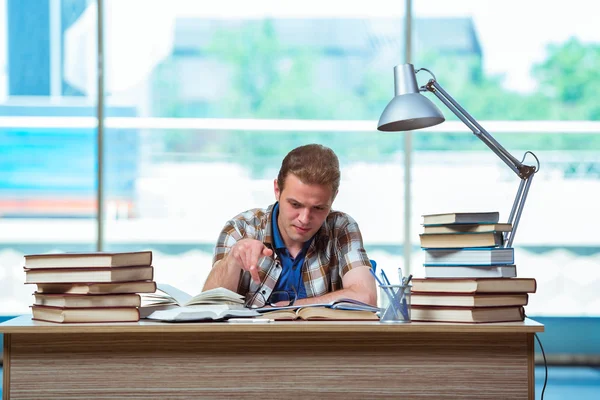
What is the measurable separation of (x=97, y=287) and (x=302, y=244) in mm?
963

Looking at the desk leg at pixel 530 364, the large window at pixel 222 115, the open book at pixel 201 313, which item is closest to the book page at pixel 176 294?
the open book at pixel 201 313

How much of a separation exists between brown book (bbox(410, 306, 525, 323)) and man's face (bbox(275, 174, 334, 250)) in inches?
23.0

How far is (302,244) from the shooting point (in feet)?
8.57

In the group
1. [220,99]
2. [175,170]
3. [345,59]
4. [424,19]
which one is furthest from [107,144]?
[424,19]

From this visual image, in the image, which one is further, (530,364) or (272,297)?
(272,297)

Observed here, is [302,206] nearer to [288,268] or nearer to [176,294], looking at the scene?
[288,268]

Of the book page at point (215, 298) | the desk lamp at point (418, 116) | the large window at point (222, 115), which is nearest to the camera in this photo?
the book page at point (215, 298)

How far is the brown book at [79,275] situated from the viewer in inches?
69.6

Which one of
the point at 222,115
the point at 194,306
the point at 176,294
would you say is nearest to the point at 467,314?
the point at 194,306

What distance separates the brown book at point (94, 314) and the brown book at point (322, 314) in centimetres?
31

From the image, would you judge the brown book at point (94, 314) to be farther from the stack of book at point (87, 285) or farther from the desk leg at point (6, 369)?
the desk leg at point (6, 369)

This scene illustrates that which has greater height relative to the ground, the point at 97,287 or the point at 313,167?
the point at 313,167

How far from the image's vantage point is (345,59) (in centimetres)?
442

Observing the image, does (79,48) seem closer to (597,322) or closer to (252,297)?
(252,297)
